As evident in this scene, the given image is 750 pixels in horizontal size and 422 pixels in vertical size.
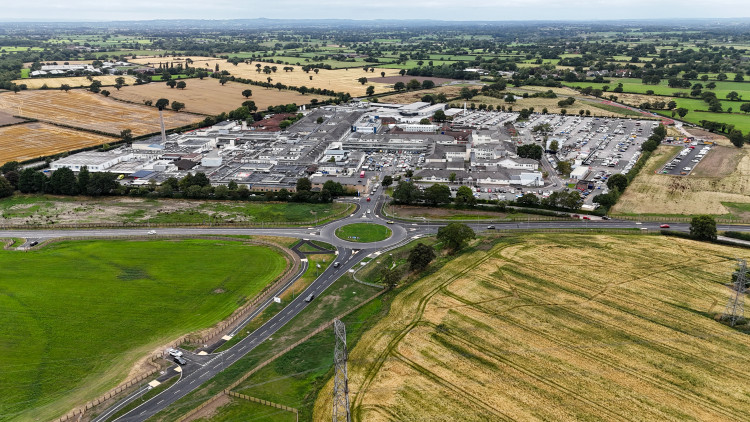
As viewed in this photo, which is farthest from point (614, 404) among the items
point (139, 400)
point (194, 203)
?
point (194, 203)

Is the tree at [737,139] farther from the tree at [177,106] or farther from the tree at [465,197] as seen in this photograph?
the tree at [177,106]

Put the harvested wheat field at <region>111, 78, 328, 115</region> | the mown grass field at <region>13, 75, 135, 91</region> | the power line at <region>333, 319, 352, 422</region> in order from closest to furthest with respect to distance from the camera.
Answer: the power line at <region>333, 319, 352, 422</region>
the harvested wheat field at <region>111, 78, 328, 115</region>
the mown grass field at <region>13, 75, 135, 91</region>

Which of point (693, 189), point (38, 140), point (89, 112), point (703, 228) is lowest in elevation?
point (703, 228)

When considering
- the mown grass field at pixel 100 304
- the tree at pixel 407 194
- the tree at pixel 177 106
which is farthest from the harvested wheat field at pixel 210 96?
the mown grass field at pixel 100 304

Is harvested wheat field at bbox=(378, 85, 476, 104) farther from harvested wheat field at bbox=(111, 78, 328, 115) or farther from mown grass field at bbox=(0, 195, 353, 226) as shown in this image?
mown grass field at bbox=(0, 195, 353, 226)

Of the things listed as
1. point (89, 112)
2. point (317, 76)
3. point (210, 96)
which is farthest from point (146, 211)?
point (317, 76)

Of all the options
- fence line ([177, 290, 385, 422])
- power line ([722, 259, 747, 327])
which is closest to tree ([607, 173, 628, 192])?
power line ([722, 259, 747, 327])

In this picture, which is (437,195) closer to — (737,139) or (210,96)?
(737,139)
